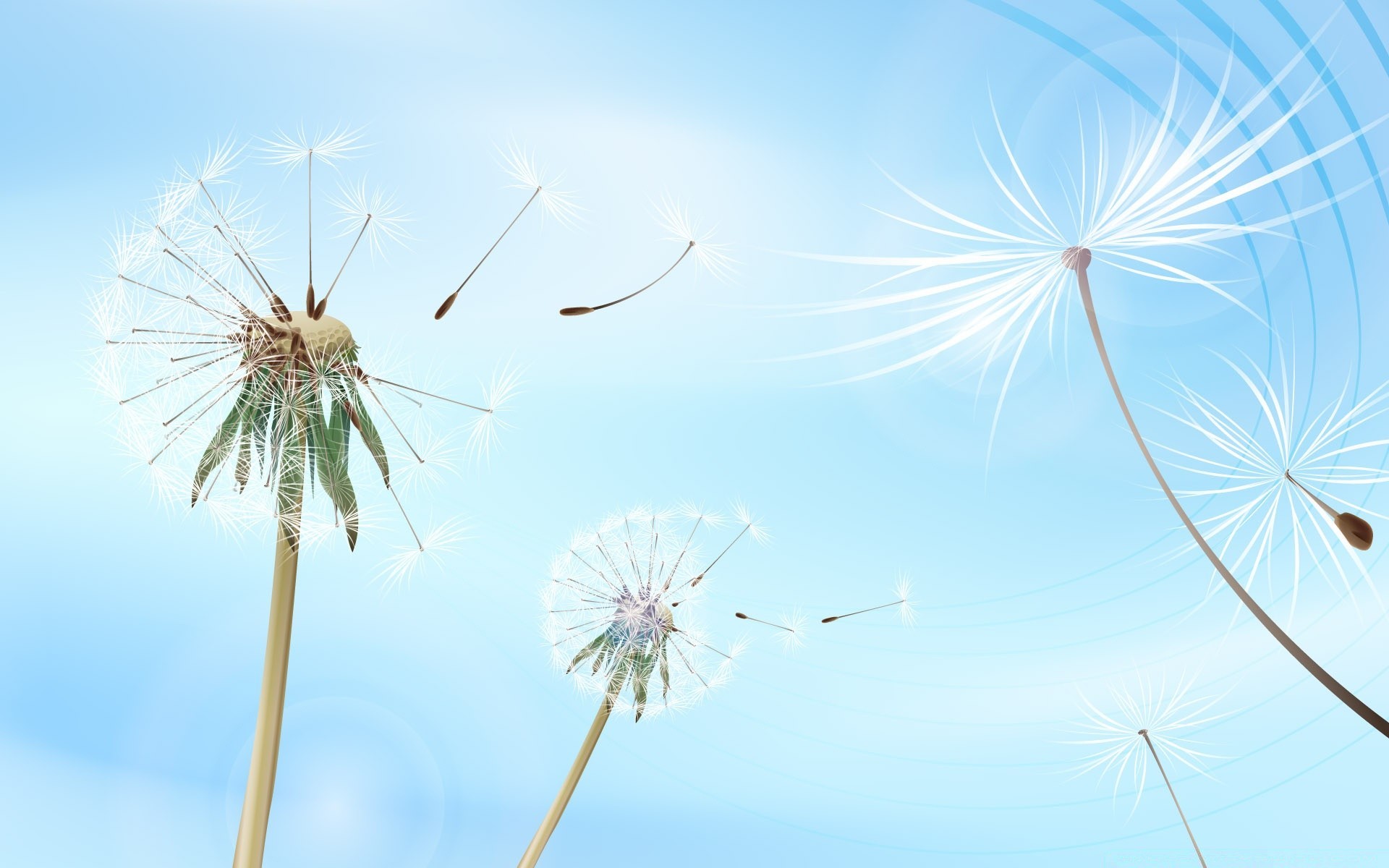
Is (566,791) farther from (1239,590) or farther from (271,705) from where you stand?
(1239,590)

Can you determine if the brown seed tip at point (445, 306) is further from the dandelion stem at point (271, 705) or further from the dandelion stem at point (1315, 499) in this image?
the dandelion stem at point (1315, 499)

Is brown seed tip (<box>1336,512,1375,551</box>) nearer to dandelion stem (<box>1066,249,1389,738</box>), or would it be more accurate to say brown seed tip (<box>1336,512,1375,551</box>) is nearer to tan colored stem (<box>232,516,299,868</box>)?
dandelion stem (<box>1066,249,1389,738</box>)

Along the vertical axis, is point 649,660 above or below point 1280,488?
above

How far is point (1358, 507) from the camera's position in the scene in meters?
4.02

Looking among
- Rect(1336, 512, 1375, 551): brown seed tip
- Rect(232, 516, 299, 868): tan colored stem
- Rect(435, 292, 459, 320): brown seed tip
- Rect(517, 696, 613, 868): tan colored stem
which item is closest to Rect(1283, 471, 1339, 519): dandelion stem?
Rect(1336, 512, 1375, 551): brown seed tip

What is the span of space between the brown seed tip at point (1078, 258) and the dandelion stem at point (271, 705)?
14.0 ft

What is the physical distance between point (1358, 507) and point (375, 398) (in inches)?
199

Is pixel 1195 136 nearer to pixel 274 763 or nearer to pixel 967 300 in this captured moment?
pixel 967 300

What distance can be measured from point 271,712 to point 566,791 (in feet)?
10.3

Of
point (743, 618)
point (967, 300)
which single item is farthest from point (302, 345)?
point (743, 618)

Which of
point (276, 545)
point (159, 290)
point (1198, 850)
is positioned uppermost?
point (159, 290)

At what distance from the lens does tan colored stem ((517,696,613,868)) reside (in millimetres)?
7473

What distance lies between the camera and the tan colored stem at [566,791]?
294 inches

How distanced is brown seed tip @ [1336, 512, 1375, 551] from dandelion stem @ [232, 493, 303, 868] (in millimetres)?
5044
